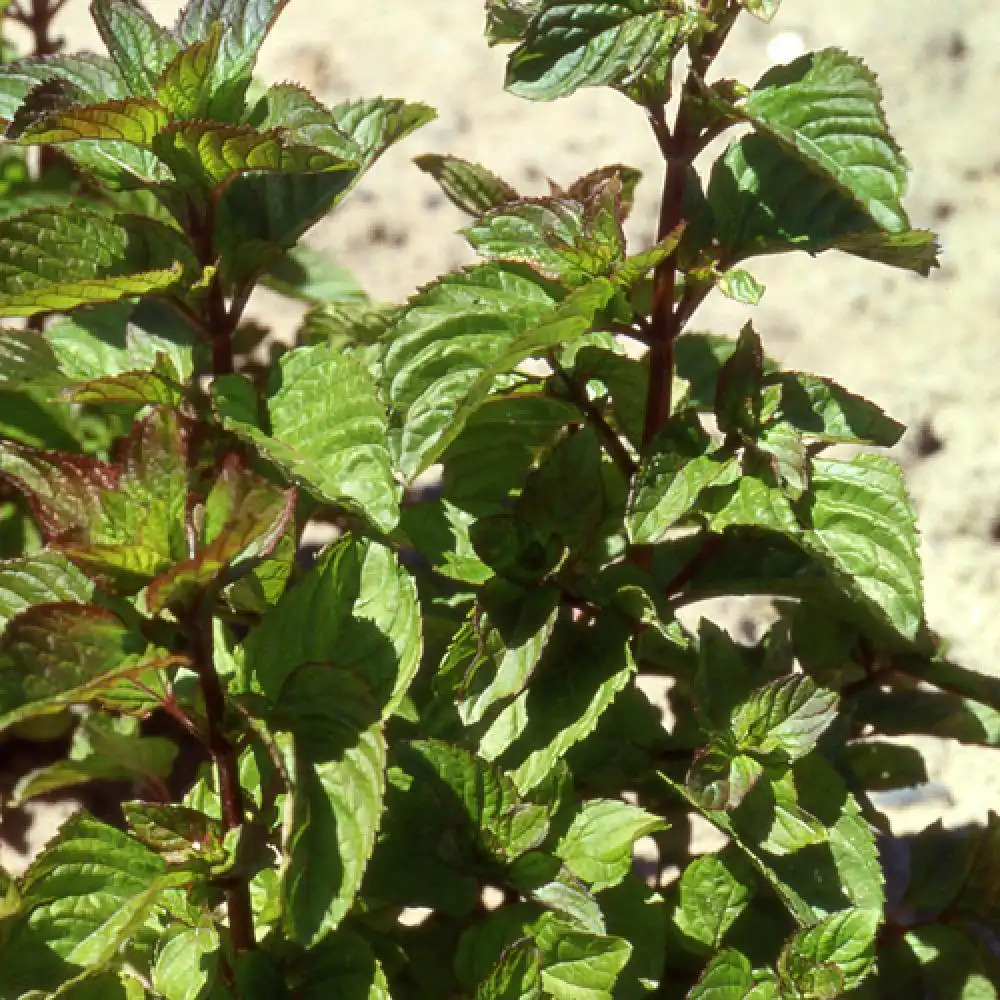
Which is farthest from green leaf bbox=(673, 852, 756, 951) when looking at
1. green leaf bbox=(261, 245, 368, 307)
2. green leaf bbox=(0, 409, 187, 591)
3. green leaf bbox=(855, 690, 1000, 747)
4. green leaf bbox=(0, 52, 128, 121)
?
green leaf bbox=(0, 52, 128, 121)

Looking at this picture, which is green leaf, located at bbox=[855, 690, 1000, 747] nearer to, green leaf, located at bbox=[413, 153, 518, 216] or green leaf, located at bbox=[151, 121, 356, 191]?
green leaf, located at bbox=[413, 153, 518, 216]

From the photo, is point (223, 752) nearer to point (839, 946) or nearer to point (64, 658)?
point (64, 658)

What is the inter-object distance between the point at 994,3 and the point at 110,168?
8.21ft

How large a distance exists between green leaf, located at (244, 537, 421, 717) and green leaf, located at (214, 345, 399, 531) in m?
0.06

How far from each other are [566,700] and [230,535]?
1.82 feet

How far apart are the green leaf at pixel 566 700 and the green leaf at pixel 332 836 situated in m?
0.28

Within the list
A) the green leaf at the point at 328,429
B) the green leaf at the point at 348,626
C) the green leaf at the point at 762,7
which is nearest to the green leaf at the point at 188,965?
the green leaf at the point at 348,626

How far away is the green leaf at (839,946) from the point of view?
1.51m

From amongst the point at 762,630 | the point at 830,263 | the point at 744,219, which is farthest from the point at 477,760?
the point at 830,263

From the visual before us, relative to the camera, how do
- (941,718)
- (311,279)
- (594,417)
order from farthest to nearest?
(311,279) < (941,718) < (594,417)

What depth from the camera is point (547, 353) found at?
1501 mm

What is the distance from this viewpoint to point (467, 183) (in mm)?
1717

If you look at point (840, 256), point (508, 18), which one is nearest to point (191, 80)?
point (508, 18)

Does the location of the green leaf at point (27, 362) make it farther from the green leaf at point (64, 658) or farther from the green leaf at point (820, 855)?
the green leaf at point (820, 855)
